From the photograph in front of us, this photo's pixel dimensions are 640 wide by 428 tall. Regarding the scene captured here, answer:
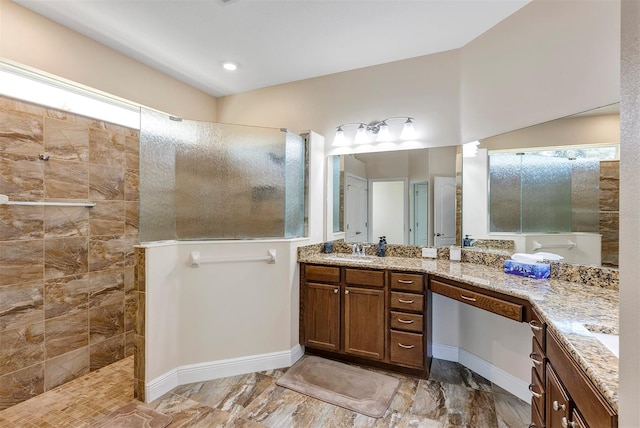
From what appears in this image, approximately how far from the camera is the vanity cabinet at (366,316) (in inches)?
96.1

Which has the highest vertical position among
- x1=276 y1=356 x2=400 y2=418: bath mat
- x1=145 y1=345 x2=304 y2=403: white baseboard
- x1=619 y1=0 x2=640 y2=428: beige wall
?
x1=619 y1=0 x2=640 y2=428: beige wall

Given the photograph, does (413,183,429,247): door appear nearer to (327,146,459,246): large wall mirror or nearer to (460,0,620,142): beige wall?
(327,146,459,246): large wall mirror

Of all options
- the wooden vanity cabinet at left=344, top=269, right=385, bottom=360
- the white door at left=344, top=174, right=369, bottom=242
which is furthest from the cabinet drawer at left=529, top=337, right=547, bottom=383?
the white door at left=344, top=174, right=369, bottom=242

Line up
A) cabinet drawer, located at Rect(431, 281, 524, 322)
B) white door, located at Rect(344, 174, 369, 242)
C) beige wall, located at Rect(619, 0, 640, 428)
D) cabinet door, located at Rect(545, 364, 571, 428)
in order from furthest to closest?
1. white door, located at Rect(344, 174, 369, 242)
2. cabinet drawer, located at Rect(431, 281, 524, 322)
3. cabinet door, located at Rect(545, 364, 571, 428)
4. beige wall, located at Rect(619, 0, 640, 428)

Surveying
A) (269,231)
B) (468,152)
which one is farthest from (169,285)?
(468,152)

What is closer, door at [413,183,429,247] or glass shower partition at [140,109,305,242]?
glass shower partition at [140,109,305,242]

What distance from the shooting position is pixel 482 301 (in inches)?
79.0

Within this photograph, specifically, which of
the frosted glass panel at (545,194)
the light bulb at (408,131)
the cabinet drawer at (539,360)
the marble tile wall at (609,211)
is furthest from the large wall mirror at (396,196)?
the cabinet drawer at (539,360)

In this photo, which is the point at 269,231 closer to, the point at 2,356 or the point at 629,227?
the point at 2,356

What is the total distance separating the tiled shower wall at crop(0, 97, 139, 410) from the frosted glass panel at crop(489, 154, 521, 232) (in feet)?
10.6

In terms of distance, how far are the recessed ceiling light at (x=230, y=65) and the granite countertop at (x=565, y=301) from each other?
77.4 inches

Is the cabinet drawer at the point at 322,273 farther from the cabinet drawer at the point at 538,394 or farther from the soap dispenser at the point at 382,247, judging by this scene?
the cabinet drawer at the point at 538,394

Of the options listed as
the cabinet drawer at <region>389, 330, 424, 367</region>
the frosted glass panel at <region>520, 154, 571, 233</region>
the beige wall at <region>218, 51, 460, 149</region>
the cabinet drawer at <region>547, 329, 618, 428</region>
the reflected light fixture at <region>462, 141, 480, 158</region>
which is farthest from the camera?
the beige wall at <region>218, 51, 460, 149</region>

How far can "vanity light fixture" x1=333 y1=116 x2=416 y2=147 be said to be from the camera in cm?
295
